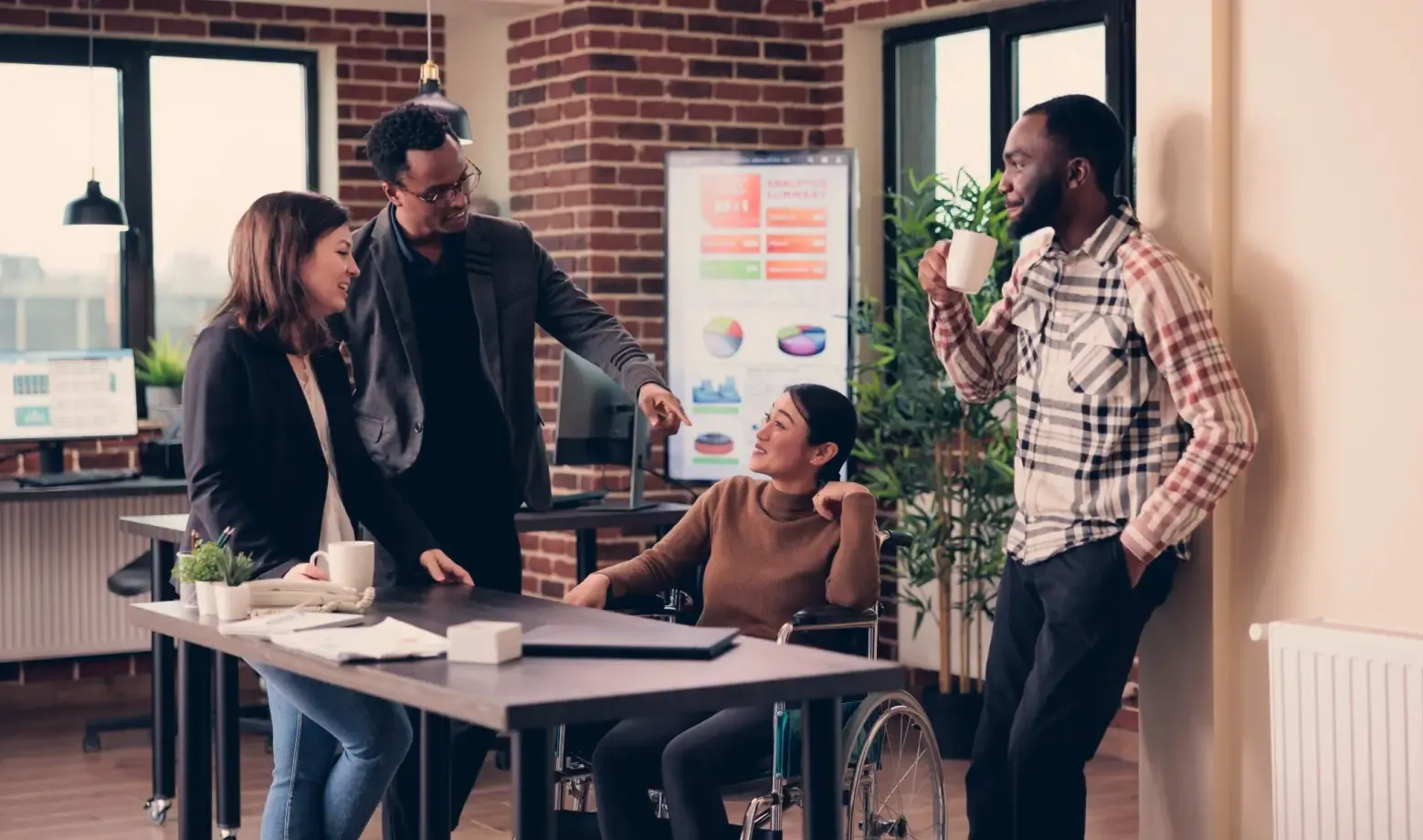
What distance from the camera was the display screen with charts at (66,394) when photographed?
20.6 feet

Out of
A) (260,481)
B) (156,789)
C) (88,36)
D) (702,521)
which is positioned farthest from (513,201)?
(260,481)

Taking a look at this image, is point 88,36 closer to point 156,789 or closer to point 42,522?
point 42,522

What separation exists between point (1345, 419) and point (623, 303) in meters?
3.25

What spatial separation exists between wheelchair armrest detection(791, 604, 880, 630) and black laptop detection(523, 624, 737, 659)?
66cm

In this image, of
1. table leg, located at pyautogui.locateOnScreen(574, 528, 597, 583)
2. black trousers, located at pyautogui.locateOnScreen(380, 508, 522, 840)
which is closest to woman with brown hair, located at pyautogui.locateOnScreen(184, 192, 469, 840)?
black trousers, located at pyautogui.locateOnScreen(380, 508, 522, 840)

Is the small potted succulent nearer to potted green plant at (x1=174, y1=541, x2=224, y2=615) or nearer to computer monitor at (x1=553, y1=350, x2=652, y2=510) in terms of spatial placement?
potted green plant at (x1=174, y1=541, x2=224, y2=615)

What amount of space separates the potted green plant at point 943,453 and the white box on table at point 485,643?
2923 mm

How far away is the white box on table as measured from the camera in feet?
8.36

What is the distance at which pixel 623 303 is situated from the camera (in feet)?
20.2

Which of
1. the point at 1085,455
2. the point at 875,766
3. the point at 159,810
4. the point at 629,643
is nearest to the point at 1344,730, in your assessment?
the point at 1085,455

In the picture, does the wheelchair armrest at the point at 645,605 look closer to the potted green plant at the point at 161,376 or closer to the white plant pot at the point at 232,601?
the white plant pot at the point at 232,601

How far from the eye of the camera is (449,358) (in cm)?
352

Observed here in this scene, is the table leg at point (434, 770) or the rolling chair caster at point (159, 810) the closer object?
the table leg at point (434, 770)

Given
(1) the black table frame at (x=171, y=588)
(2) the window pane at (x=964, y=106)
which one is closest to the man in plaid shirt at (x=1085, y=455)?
(1) the black table frame at (x=171, y=588)
